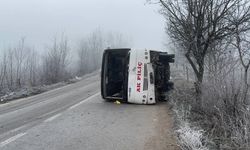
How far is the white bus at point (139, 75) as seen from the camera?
50.5 feet

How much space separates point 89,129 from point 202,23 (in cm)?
663

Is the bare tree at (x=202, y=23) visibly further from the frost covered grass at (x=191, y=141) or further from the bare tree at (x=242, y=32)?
the frost covered grass at (x=191, y=141)

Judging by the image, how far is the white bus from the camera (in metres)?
15.4

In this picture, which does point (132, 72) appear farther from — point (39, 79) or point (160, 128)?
point (39, 79)

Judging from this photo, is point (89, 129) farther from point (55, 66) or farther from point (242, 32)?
point (55, 66)

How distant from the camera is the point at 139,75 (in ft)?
50.6

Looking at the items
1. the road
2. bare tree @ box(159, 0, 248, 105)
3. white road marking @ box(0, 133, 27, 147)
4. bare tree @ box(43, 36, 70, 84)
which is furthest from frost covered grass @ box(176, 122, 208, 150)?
bare tree @ box(43, 36, 70, 84)

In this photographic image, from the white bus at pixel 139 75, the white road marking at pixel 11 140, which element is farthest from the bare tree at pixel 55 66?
the white road marking at pixel 11 140

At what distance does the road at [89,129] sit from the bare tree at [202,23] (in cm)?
256

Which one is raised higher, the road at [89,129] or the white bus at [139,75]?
the white bus at [139,75]

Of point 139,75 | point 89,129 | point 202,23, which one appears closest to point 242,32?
point 202,23

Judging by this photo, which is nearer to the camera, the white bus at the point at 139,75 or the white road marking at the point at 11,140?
the white road marking at the point at 11,140

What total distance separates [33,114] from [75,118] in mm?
2103

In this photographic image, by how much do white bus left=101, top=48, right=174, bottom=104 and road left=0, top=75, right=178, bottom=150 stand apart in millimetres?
1001
